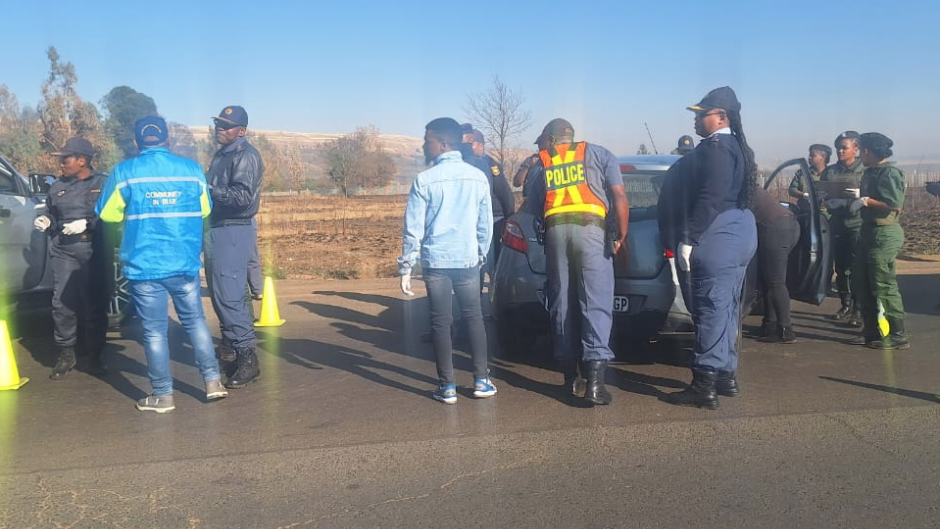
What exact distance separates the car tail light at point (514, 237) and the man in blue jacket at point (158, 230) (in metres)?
2.08

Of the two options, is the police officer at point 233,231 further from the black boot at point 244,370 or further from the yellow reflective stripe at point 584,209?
the yellow reflective stripe at point 584,209

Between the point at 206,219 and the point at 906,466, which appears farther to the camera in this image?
the point at 206,219

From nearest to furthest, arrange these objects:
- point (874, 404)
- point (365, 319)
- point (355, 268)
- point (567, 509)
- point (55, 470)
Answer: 1. point (567, 509)
2. point (55, 470)
3. point (874, 404)
4. point (365, 319)
5. point (355, 268)

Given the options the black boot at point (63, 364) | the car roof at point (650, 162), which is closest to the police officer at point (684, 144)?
the car roof at point (650, 162)

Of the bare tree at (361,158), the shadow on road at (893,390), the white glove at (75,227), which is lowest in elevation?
the shadow on road at (893,390)

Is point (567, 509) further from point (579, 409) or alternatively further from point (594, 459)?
point (579, 409)

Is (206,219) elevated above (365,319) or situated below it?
above

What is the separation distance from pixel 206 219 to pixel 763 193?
428 centimetres

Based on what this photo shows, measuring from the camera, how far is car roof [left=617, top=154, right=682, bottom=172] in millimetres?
6285

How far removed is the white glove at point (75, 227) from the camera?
5.51 metres

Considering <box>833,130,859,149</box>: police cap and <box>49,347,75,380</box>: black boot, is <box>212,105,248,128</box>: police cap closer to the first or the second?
<box>49,347,75,380</box>: black boot

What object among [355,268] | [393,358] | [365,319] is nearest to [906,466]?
[393,358]

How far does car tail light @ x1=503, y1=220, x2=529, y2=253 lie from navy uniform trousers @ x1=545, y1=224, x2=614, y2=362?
0.60 meters

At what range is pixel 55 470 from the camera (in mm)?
3947
